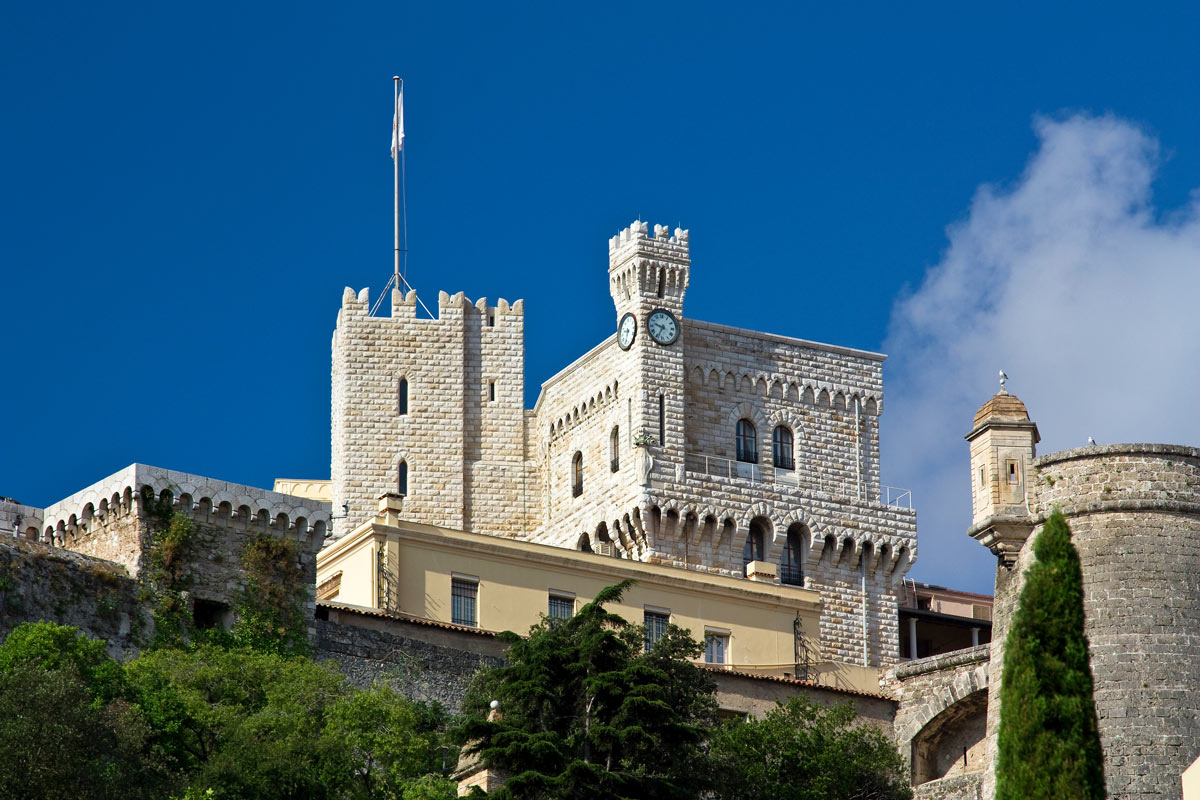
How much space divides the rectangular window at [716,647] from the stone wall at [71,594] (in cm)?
1574

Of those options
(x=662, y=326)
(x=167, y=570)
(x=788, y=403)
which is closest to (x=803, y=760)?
(x=167, y=570)

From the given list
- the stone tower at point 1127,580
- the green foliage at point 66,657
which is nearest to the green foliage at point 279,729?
the green foliage at point 66,657

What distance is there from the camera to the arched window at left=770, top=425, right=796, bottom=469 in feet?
233

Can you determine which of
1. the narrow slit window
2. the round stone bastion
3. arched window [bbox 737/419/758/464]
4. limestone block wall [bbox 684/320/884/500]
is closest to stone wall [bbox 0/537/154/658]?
the round stone bastion

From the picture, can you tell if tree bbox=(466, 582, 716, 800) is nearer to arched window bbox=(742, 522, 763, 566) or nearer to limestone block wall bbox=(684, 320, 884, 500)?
arched window bbox=(742, 522, 763, 566)

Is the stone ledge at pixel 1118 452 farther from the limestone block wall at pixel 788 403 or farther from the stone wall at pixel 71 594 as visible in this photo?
the limestone block wall at pixel 788 403

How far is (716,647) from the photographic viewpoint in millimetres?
60469

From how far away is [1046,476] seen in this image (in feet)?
149

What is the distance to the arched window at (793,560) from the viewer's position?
226ft

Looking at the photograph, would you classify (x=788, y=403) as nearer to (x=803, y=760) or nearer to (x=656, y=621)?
(x=656, y=621)

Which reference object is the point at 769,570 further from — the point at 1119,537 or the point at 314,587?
the point at 1119,537

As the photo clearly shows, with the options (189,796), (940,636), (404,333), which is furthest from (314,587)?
(940,636)

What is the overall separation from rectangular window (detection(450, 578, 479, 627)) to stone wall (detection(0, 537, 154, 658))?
999 centimetres

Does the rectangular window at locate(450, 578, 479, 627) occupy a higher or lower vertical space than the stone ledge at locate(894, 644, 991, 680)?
higher
